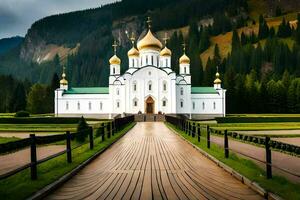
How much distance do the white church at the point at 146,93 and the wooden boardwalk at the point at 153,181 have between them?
55.8 metres

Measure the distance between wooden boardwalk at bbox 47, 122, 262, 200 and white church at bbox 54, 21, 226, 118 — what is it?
55.8 m

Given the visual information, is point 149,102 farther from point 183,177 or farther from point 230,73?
point 183,177

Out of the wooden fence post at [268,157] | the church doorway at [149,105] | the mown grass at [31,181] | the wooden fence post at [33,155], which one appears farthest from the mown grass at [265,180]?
the church doorway at [149,105]

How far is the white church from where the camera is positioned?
7150 centimetres

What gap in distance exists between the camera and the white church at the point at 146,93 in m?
71.5

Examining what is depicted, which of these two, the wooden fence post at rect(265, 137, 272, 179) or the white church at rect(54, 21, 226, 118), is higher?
the white church at rect(54, 21, 226, 118)

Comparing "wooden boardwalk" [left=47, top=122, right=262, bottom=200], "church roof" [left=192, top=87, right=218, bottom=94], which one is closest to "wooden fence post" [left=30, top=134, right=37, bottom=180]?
"wooden boardwalk" [left=47, top=122, right=262, bottom=200]

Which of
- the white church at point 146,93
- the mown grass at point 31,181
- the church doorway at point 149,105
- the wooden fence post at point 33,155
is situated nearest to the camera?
the mown grass at point 31,181

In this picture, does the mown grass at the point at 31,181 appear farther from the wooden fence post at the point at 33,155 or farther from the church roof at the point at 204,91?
the church roof at the point at 204,91

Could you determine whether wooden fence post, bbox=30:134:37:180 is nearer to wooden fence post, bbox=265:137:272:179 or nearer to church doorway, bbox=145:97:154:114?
wooden fence post, bbox=265:137:272:179

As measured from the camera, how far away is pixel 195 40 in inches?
6634

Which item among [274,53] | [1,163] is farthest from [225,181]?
[274,53]

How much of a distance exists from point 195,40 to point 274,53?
4712 centimetres

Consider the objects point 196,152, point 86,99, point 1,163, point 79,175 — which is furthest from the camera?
point 86,99
